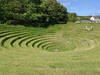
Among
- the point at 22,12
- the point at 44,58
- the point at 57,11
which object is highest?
the point at 57,11

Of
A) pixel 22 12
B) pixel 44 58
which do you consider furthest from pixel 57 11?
pixel 44 58

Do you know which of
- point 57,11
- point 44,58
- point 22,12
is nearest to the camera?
point 44,58

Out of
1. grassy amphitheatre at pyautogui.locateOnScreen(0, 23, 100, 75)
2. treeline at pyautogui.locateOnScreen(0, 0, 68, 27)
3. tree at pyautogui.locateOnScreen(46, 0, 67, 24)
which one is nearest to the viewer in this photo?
grassy amphitheatre at pyautogui.locateOnScreen(0, 23, 100, 75)

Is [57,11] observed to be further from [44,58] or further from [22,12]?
[44,58]

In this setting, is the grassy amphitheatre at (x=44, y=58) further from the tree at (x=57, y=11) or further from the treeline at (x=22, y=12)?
the tree at (x=57, y=11)

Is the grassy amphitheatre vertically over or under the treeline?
under

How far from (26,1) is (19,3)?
2076 mm

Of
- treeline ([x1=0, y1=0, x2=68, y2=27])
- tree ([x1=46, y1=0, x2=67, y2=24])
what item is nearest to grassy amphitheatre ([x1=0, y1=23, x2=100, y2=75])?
treeline ([x1=0, y1=0, x2=68, y2=27])

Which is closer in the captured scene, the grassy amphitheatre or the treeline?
the grassy amphitheatre

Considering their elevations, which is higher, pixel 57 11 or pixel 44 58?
pixel 57 11

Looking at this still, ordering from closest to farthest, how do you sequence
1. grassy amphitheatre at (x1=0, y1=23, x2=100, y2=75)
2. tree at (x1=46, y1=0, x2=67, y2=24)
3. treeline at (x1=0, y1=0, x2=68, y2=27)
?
grassy amphitheatre at (x1=0, y1=23, x2=100, y2=75) < treeline at (x1=0, y1=0, x2=68, y2=27) < tree at (x1=46, y1=0, x2=67, y2=24)

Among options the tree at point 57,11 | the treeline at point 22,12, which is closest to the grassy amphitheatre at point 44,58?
the treeline at point 22,12

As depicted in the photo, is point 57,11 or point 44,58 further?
point 57,11

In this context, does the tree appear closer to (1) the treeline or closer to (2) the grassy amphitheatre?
(1) the treeline
